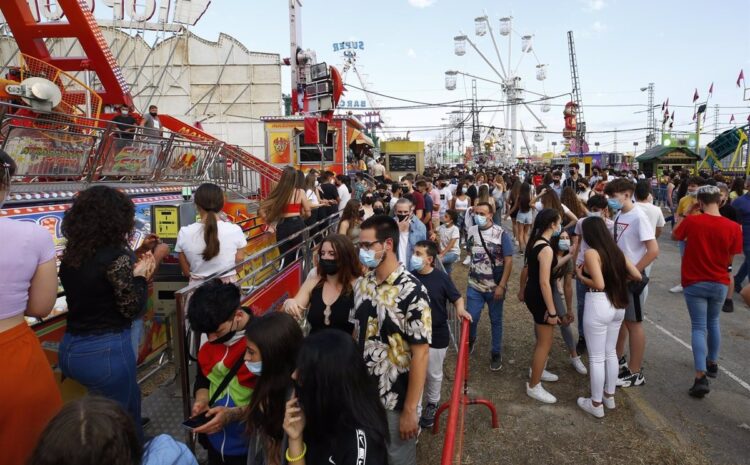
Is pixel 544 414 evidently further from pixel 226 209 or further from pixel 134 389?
pixel 226 209

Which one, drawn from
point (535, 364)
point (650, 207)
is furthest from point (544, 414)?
point (650, 207)

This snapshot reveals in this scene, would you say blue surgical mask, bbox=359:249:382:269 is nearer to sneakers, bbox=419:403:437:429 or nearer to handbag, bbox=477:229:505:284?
sneakers, bbox=419:403:437:429

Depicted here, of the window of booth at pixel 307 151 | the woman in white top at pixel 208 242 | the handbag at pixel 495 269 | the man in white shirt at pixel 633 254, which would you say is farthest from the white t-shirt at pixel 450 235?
the window of booth at pixel 307 151

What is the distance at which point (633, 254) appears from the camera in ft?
16.1

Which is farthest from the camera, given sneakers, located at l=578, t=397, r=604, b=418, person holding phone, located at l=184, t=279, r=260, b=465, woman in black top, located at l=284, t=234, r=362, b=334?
sneakers, located at l=578, t=397, r=604, b=418

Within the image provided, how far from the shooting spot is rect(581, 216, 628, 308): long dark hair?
4.06 m

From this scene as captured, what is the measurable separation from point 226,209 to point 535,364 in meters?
5.90

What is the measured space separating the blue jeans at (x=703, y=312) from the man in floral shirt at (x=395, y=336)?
3530mm

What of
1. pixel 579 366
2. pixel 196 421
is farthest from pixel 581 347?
pixel 196 421

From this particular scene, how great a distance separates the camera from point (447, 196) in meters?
12.6

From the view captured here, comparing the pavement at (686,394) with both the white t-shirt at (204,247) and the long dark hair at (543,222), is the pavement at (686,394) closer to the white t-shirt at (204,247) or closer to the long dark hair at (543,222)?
the long dark hair at (543,222)

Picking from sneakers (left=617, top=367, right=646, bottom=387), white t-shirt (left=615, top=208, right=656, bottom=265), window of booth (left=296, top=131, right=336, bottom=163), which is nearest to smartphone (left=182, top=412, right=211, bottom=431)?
sneakers (left=617, top=367, right=646, bottom=387)

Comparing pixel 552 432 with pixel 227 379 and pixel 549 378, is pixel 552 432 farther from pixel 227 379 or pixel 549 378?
pixel 227 379

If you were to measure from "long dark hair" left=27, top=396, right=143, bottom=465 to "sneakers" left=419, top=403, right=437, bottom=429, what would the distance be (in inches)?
122
